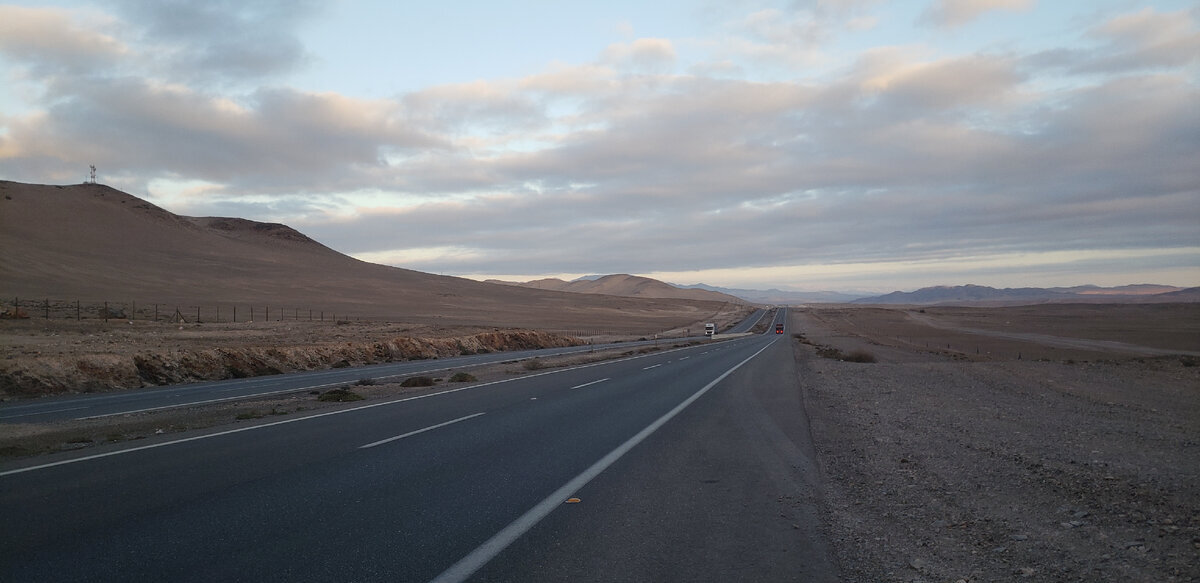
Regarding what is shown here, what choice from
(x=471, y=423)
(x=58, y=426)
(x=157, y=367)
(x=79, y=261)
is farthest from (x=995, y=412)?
(x=79, y=261)

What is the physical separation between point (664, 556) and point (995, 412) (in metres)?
12.0

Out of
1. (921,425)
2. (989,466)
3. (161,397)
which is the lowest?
(161,397)

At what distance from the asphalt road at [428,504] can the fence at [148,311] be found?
44.8 m

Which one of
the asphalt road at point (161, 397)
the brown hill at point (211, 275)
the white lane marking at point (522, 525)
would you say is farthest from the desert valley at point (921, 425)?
the brown hill at point (211, 275)

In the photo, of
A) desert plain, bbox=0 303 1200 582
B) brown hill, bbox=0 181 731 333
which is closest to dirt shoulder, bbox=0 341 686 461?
desert plain, bbox=0 303 1200 582

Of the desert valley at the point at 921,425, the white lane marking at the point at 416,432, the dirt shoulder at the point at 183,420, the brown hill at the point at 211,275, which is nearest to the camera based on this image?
the desert valley at the point at 921,425

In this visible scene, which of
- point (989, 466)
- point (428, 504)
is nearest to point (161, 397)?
point (428, 504)

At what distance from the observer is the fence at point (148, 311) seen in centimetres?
5169

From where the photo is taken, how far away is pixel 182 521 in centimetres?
672

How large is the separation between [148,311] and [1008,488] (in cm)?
7311

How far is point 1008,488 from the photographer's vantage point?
795cm

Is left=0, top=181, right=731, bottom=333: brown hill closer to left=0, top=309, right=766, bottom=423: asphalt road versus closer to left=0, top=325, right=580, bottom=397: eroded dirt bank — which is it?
left=0, top=325, right=580, bottom=397: eroded dirt bank

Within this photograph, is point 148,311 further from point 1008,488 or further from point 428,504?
point 1008,488

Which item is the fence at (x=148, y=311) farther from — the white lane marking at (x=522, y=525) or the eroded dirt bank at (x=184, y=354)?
the white lane marking at (x=522, y=525)
